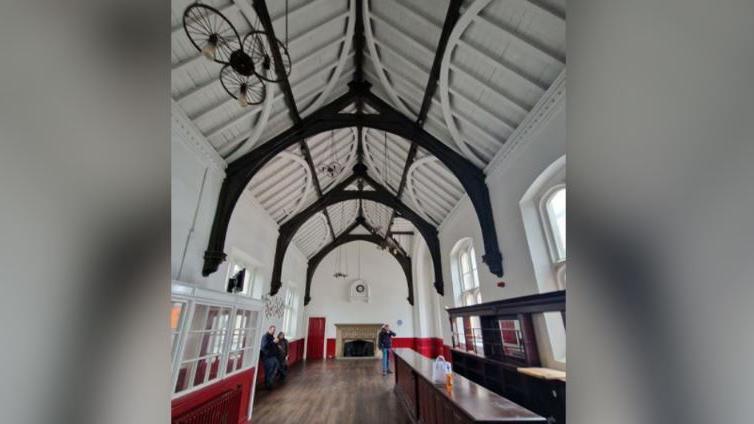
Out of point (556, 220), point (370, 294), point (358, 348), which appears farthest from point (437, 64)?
point (358, 348)

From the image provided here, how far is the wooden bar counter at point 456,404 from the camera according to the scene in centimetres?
206

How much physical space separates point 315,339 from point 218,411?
8.81 meters

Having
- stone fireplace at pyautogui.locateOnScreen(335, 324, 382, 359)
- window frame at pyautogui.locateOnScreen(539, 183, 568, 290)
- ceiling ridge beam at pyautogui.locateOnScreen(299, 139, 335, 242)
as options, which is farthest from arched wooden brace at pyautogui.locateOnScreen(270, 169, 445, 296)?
stone fireplace at pyautogui.locateOnScreen(335, 324, 382, 359)

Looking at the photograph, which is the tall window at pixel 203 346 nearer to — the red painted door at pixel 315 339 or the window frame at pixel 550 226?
the window frame at pixel 550 226

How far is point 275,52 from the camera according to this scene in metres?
3.65

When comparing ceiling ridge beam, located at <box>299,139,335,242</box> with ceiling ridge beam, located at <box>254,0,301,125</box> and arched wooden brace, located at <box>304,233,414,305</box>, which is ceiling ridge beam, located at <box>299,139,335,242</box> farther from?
arched wooden brace, located at <box>304,233,414,305</box>

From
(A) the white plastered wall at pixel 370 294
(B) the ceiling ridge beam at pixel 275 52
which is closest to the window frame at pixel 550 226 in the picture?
(B) the ceiling ridge beam at pixel 275 52

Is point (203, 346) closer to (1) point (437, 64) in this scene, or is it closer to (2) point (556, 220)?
(2) point (556, 220)
